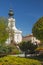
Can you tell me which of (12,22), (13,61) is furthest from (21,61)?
(12,22)

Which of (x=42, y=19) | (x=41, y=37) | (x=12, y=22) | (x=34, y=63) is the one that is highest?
(x=12, y=22)

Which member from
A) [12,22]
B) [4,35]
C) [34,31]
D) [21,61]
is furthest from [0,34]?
[12,22]

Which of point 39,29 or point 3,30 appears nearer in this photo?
point 39,29

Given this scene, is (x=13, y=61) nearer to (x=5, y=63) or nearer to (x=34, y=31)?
(x=5, y=63)

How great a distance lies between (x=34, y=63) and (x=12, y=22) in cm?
11315

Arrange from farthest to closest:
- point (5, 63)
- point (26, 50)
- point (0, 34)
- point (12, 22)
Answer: point (12, 22) < point (26, 50) < point (0, 34) < point (5, 63)

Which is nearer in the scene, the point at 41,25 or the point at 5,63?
the point at 5,63

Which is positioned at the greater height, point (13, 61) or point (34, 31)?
point (34, 31)

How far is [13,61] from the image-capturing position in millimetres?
27078

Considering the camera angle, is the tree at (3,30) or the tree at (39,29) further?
the tree at (3,30)

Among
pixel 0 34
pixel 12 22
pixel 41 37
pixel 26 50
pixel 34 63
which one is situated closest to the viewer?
pixel 34 63

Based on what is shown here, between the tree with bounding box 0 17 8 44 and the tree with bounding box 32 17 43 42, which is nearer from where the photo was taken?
the tree with bounding box 32 17 43 42

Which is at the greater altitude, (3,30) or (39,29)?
(3,30)

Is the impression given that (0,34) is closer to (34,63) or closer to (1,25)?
(1,25)
